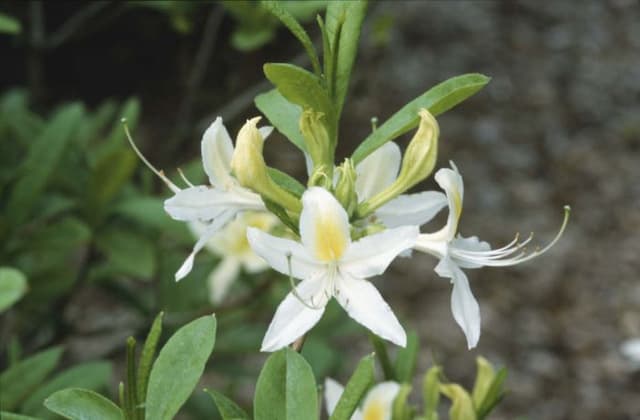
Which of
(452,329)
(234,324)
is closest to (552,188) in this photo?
(452,329)

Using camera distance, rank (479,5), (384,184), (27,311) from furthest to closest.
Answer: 1. (479,5)
2. (27,311)
3. (384,184)

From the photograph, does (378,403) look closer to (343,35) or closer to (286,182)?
(286,182)

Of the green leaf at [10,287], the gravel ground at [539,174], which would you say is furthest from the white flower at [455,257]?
the gravel ground at [539,174]

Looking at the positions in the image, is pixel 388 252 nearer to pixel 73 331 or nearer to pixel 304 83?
pixel 304 83

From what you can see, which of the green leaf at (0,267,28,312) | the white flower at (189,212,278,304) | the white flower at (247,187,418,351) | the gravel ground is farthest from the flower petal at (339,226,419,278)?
the gravel ground

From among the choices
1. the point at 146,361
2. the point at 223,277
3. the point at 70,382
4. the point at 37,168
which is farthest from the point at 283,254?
the point at 223,277

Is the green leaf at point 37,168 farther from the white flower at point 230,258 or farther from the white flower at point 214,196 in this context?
the white flower at point 214,196
